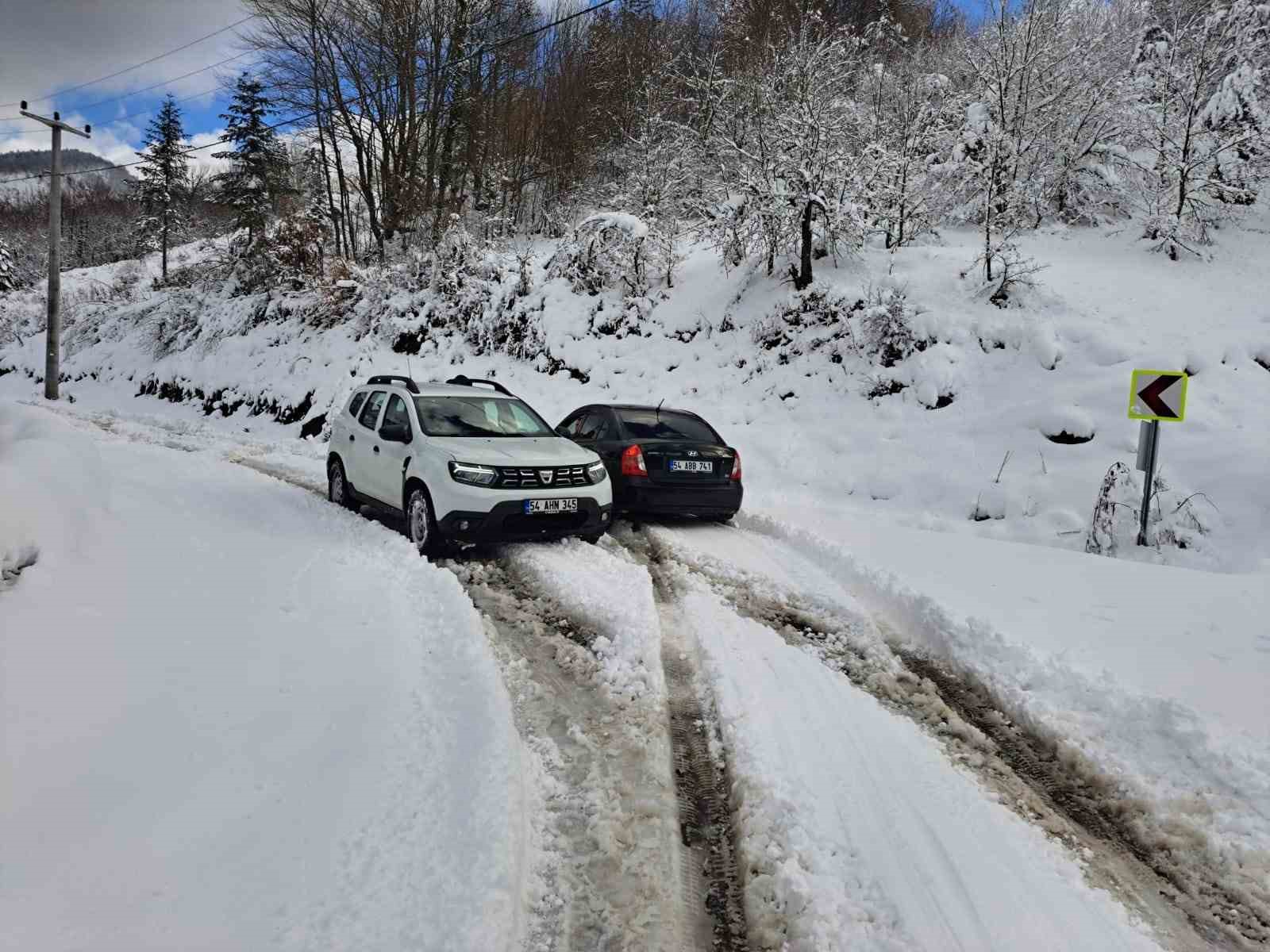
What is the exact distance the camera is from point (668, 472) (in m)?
7.96

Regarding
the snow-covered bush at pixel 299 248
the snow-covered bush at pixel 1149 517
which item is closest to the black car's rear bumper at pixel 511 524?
the snow-covered bush at pixel 1149 517

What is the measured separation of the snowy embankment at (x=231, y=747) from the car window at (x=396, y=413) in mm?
2189

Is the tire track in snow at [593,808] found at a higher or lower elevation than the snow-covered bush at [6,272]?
lower

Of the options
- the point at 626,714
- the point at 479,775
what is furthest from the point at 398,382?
the point at 479,775

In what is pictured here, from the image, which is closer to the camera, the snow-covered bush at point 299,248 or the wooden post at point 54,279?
the snow-covered bush at point 299,248

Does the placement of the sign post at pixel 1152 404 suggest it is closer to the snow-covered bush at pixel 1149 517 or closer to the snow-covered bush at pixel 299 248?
the snow-covered bush at pixel 1149 517

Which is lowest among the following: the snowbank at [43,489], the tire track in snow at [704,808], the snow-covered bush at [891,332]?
the tire track in snow at [704,808]

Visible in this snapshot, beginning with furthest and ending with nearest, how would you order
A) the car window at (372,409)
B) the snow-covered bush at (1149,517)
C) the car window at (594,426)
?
1. the car window at (594,426)
2. the car window at (372,409)
3. the snow-covered bush at (1149,517)

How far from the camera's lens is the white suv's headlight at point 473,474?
6410mm

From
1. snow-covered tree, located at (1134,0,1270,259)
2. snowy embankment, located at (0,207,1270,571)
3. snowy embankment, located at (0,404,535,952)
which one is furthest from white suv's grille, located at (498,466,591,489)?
snow-covered tree, located at (1134,0,1270,259)

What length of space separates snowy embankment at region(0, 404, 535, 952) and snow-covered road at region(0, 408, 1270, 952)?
0.6 inches

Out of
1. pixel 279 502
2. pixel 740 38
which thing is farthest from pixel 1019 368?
pixel 740 38

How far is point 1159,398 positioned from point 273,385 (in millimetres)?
19222

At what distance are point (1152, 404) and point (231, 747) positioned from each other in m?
8.22
